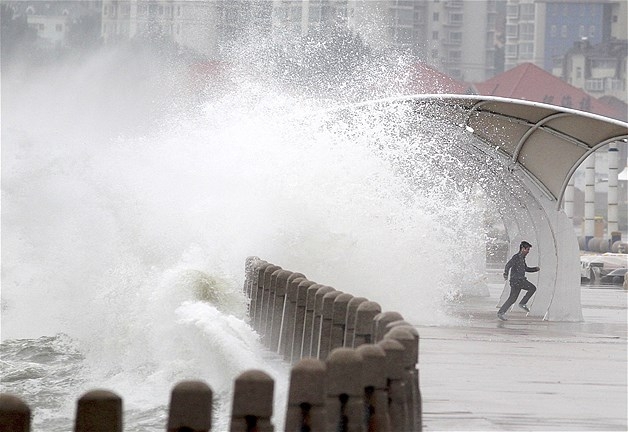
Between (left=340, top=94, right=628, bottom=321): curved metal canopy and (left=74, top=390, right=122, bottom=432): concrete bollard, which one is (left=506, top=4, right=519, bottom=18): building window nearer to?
(left=340, top=94, right=628, bottom=321): curved metal canopy

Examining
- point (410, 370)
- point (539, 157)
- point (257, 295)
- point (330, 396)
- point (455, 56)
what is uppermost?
point (455, 56)

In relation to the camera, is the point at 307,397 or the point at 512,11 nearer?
the point at 307,397

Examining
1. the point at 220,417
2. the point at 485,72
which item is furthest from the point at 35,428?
the point at 485,72

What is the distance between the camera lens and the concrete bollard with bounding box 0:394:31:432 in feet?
21.7

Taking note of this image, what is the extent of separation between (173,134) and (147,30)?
84521 millimetres

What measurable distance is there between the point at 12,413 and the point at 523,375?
6830 mm

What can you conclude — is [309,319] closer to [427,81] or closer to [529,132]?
[529,132]

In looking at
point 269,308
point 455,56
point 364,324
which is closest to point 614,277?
point 269,308

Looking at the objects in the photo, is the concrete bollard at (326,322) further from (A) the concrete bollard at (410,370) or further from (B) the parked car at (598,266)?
(B) the parked car at (598,266)

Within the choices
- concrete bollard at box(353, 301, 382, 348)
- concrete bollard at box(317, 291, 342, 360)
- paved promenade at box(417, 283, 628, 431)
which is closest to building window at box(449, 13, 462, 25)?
paved promenade at box(417, 283, 628, 431)

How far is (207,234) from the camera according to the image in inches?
843

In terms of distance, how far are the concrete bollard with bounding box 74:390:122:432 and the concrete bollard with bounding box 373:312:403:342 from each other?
3125mm

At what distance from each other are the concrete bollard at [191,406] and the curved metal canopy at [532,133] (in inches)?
519

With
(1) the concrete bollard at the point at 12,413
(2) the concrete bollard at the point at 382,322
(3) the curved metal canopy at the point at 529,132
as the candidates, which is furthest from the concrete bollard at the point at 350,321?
(3) the curved metal canopy at the point at 529,132
